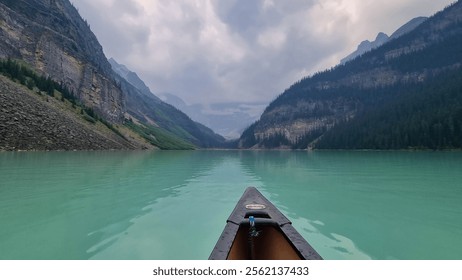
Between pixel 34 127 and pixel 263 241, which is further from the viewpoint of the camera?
pixel 34 127

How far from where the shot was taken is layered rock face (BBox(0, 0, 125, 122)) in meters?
128

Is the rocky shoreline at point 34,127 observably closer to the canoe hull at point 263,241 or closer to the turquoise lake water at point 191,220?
the turquoise lake water at point 191,220

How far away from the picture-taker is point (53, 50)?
142000mm

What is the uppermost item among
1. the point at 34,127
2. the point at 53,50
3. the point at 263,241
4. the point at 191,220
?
the point at 53,50

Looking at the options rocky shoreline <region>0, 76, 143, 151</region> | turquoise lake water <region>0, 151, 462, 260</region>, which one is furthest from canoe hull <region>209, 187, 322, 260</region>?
rocky shoreline <region>0, 76, 143, 151</region>

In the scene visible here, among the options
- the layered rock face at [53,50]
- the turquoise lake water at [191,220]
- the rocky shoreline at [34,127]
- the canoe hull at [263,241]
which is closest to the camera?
the canoe hull at [263,241]

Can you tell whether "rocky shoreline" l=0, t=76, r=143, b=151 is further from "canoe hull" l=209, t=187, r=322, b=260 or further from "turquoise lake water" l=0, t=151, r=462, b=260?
"canoe hull" l=209, t=187, r=322, b=260

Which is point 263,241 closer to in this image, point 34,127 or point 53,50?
point 34,127

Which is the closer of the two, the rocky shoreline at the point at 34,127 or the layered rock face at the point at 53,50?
the rocky shoreline at the point at 34,127

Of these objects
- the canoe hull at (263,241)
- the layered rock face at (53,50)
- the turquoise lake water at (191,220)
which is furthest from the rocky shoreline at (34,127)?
the canoe hull at (263,241)

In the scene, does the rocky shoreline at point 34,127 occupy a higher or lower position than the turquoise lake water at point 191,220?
higher

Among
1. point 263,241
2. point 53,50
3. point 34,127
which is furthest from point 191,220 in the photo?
point 53,50

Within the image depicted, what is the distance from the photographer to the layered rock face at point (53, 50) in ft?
419
